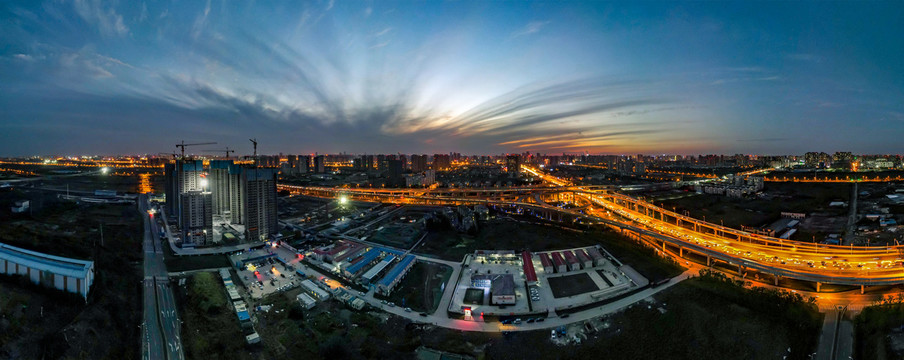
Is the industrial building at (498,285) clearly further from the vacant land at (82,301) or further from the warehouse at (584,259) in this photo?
the vacant land at (82,301)

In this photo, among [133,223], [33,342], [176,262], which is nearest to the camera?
[33,342]

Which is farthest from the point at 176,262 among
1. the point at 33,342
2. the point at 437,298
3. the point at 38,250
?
the point at 437,298

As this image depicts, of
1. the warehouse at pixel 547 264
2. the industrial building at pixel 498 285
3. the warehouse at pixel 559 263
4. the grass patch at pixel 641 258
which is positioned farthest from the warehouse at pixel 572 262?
the industrial building at pixel 498 285

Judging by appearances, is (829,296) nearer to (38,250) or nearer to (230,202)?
(38,250)

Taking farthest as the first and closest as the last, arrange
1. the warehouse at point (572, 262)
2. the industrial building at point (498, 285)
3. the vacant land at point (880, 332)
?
the warehouse at point (572, 262)
the industrial building at point (498, 285)
the vacant land at point (880, 332)

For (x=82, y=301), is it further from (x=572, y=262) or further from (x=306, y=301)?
(x=572, y=262)

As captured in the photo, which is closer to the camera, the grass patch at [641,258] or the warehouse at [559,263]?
the grass patch at [641,258]
